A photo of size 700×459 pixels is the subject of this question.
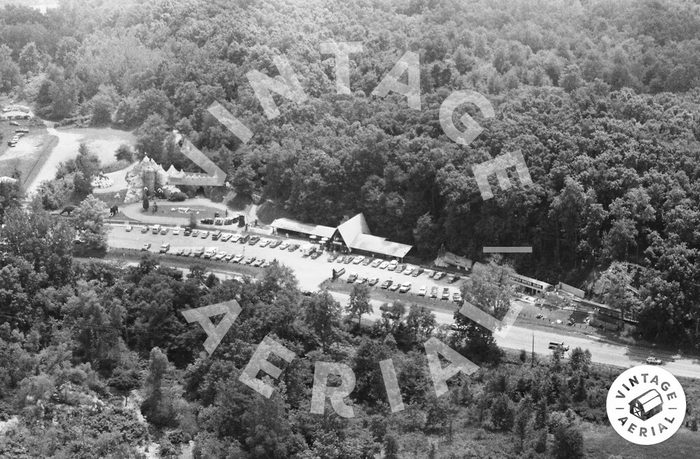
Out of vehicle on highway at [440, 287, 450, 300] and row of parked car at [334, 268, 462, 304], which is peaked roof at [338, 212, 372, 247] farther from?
vehicle on highway at [440, 287, 450, 300]

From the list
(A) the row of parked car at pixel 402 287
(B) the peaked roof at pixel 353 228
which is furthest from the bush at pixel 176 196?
(A) the row of parked car at pixel 402 287

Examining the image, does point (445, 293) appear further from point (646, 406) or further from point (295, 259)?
point (646, 406)

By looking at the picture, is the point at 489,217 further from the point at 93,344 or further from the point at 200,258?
the point at 93,344

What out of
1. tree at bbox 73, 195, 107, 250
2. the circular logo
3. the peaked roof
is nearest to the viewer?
the circular logo

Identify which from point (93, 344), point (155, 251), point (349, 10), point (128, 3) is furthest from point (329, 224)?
point (128, 3)

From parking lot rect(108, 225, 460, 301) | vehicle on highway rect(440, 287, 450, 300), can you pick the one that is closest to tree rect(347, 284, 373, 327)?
parking lot rect(108, 225, 460, 301)

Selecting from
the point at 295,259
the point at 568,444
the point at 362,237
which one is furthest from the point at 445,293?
the point at 568,444

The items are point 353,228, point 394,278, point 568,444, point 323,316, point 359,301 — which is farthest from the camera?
point 353,228
